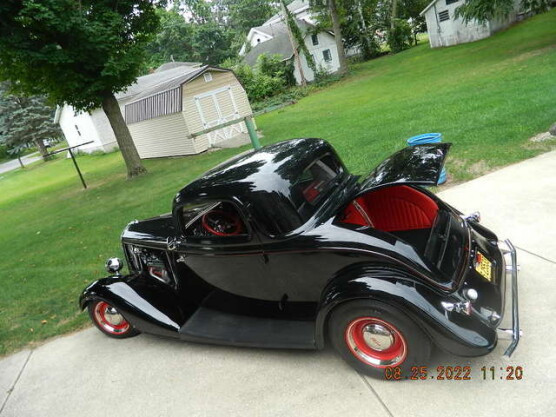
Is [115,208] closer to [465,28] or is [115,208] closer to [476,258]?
[476,258]

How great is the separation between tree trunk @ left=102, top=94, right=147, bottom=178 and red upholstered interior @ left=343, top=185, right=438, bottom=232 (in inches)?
546

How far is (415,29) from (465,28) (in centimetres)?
1497

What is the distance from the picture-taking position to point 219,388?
132 inches

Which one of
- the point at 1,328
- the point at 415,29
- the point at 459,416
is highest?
the point at 415,29

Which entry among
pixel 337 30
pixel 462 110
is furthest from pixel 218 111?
pixel 337 30

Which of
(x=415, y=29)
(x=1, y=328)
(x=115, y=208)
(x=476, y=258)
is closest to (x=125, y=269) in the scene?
(x=1, y=328)

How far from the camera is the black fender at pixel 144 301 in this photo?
12.6 ft

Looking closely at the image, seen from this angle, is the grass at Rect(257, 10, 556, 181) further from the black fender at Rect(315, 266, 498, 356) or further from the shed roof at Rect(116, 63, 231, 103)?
the shed roof at Rect(116, 63, 231, 103)

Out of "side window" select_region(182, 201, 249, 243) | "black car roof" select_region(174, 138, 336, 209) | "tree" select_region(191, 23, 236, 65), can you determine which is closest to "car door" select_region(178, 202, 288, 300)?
"side window" select_region(182, 201, 249, 243)

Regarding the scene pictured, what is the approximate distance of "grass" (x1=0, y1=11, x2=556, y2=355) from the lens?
6512 millimetres

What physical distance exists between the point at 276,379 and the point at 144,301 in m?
1.57

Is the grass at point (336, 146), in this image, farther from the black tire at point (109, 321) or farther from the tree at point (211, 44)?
the tree at point (211, 44)

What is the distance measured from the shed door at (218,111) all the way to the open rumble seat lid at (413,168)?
1562 cm

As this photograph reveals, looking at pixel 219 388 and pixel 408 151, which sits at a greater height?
pixel 408 151
